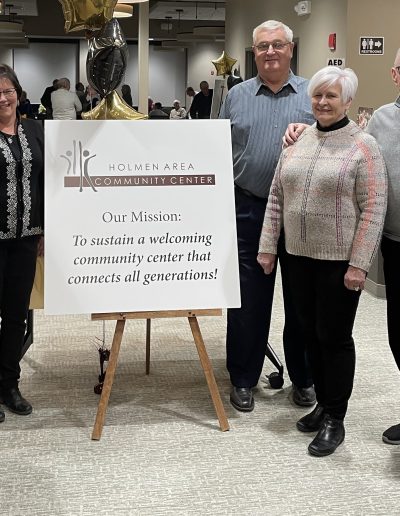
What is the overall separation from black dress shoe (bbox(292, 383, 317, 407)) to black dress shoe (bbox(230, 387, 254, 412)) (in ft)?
0.69

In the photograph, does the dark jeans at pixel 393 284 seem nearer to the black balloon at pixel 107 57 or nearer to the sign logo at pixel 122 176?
the sign logo at pixel 122 176

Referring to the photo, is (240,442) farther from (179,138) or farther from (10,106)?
(10,106)

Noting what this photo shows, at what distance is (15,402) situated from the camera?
131 inches

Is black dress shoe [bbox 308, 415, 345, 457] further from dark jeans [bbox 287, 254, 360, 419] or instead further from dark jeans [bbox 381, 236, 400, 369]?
dark jeans [bbox 381, 236, 400, 369]

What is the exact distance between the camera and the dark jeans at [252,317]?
3324 millimetres

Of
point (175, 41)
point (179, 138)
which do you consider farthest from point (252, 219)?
point (175, 41)

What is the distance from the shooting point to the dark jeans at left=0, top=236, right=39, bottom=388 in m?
3.17

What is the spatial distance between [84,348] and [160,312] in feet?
4.38

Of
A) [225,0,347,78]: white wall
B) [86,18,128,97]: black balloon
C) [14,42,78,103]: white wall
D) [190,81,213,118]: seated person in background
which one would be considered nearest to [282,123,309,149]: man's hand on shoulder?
[86,18,128,97]: black balloon

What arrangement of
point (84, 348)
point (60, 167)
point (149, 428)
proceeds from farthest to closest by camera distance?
point (84, 348)
point (149, 428)
point (60, 167)

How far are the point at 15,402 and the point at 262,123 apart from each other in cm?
161

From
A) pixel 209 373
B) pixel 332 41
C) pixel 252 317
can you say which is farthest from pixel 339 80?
pixel 332 41

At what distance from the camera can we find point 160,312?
9.98 ft

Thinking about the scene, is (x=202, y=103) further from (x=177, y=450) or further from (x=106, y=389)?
(x=177, y=450)
